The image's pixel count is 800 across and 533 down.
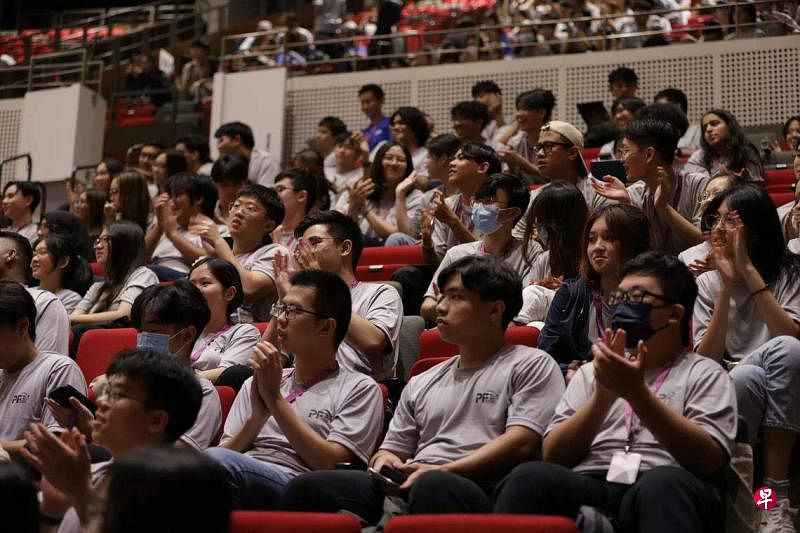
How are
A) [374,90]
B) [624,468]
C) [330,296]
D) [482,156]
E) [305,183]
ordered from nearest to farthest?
[624,468] < [330,296] < [482,156] < [305,183] < [374,90]

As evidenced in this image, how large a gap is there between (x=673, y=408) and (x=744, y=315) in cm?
96

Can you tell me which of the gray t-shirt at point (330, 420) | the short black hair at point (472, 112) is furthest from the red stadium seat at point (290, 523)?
the short black hair at point (472, 112)

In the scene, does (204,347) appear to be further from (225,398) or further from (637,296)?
(637,296)

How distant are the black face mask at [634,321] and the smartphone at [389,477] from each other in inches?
26.1

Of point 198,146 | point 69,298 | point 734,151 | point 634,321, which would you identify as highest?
point 734,151

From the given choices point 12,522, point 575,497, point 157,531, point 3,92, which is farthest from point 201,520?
point 3,92

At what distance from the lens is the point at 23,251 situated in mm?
5293

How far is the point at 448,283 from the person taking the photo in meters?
3.25

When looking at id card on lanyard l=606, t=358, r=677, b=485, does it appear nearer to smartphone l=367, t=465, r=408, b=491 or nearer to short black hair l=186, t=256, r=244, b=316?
smartphone l=367, t=465, r=408, b=491

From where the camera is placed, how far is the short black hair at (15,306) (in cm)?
371

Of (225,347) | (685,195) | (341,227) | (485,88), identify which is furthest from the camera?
(485,88)

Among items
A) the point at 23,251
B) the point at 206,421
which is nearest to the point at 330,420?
the point at 206,421

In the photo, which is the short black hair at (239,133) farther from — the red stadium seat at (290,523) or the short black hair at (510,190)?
the red stadium seat at (290,523)

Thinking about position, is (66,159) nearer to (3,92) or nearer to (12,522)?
(3,92)
